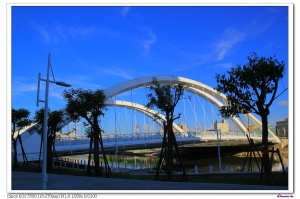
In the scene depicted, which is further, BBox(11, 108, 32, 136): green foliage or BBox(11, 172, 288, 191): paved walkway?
BBox(11, 108, 32, 136): green foliage

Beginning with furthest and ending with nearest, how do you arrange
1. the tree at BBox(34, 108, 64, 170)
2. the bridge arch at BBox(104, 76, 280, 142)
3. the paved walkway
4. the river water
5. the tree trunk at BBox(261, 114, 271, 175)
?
the bridge arch at BBox(104, 76, 280, 142) → the river water → the tree at BBox(34, 108, 64, 170) → the tree trunk at BBox(261, 114, 271, 175) → the paved walkway

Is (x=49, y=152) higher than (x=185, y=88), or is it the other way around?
(x=185, y=88)

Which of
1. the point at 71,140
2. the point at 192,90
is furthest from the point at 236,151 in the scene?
the point at 71,140

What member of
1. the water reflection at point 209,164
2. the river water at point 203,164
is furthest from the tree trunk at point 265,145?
the river water at point 203,164

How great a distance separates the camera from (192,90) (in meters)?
46.4

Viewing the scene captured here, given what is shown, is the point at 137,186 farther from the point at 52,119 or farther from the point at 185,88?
the point at 185,88

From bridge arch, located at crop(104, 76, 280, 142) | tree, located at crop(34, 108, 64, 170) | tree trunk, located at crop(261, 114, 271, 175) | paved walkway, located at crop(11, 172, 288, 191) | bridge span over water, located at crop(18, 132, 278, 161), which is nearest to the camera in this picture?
paved walkway, located at crop(11, 172, 288, 191)

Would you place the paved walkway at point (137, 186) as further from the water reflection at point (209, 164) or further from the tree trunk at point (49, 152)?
the water reflection at point (209, 164)

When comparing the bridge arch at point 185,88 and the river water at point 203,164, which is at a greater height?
the bridge arch at point 185,88


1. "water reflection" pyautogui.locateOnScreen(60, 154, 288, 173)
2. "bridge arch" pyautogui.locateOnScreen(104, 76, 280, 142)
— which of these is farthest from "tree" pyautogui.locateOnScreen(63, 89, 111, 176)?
"bridge arch" pyautogui.locateOnScreen(104, 76, 280, 142)

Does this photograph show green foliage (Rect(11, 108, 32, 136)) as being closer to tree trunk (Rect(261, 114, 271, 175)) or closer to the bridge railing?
the bridge railing

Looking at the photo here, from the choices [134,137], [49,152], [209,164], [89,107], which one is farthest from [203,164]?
[89,107]

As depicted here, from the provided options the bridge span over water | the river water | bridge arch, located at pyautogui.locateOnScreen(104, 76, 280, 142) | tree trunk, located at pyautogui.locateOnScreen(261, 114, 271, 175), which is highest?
bridge arch, located at pyautogui.locateOnScreen(104, 76, 280, 142)

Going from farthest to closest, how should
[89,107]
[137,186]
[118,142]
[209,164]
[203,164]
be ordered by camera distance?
[203,164], [209,164], [118,142], [89,107], [137,186]
